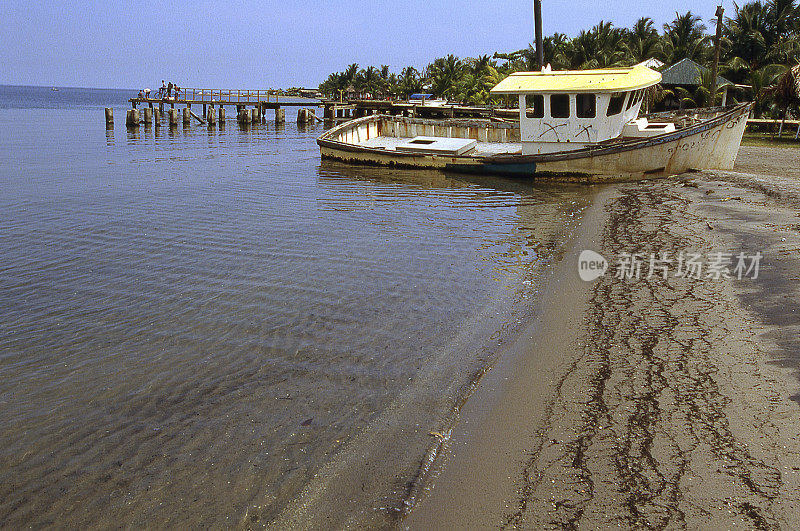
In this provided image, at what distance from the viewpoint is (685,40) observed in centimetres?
4284

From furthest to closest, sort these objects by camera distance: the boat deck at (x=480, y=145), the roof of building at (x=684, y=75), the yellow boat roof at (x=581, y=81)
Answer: the roof of building at (x=684, y=75)
the boat deck at (x=480, y=145)
the yellow boat roof at (x=581, y=81)

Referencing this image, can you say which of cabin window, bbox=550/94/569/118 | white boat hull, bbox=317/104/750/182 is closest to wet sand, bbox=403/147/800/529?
white boat hull, bbox=317/104/750/182

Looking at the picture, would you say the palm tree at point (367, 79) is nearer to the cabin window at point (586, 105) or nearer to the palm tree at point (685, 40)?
the palm tree at point (685, 40)

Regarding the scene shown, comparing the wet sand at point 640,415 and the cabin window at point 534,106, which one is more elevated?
the cabin window at point 534,106

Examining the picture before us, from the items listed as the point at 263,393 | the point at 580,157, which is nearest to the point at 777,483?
the point at 263,393

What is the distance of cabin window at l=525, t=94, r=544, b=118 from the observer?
19.1 metres

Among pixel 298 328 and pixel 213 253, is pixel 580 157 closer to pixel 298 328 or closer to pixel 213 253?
pixel 213 253

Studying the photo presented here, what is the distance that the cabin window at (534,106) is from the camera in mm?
19078

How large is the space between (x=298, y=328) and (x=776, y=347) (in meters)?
4.95

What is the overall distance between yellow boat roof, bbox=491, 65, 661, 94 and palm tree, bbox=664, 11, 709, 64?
75.9ft

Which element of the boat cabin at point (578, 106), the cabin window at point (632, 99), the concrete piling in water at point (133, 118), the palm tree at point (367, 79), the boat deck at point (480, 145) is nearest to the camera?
the boat cabin at point (578, 106)

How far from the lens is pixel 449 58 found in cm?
6091

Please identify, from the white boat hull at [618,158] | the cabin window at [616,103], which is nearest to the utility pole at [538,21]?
the white boat hull at [618,158]

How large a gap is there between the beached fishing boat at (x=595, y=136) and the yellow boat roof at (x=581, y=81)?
0.10 ft
